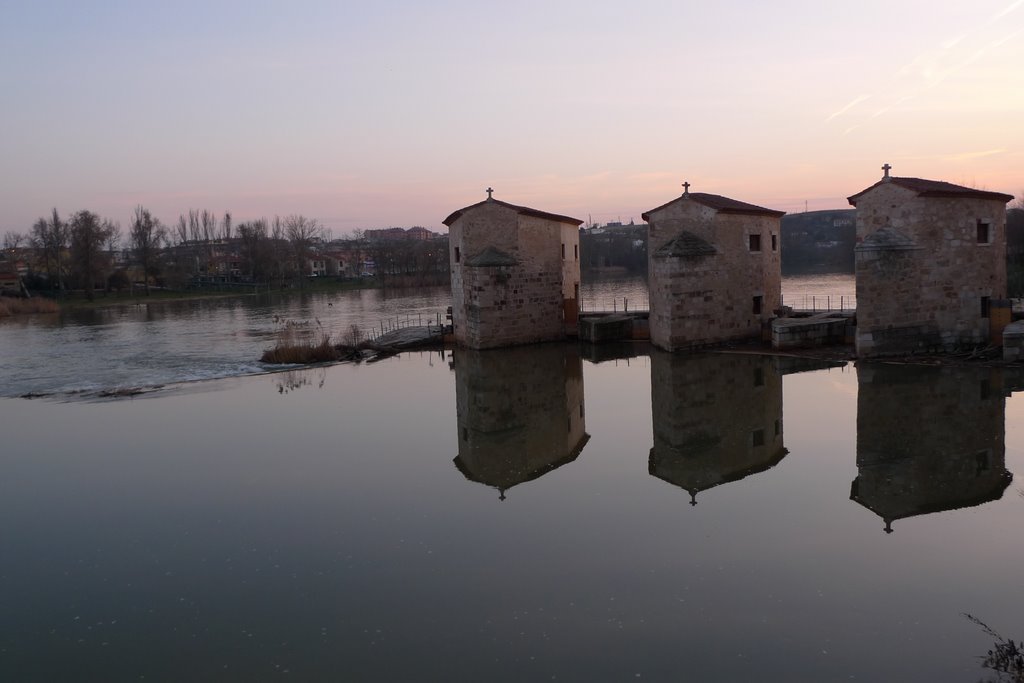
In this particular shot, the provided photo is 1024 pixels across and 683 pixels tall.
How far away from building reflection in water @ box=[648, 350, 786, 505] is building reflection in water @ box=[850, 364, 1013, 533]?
1452 mm

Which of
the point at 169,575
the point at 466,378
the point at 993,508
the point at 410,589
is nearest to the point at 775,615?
the point at 410,589

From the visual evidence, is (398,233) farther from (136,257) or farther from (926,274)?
(926,274)

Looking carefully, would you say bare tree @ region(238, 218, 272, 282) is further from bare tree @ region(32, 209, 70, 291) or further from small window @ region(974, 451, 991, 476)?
small window @ region(974, 451, 991, 476)

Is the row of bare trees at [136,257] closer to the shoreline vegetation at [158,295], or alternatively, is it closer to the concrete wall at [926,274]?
the shoreline vegetation at [158,295]

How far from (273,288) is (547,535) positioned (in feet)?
237

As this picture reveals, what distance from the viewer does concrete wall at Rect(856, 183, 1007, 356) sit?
17.5 metres

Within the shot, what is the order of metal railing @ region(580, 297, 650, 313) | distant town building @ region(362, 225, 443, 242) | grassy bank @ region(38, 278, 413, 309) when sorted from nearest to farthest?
1. metal railing @ region(580, 297, 650, 313)
2. grassy bank @ region(38, 278, 413, 309)
3. distant town building @ region(362, 225, 443, 242)

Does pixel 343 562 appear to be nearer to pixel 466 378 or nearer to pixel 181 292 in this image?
pixel 466 378

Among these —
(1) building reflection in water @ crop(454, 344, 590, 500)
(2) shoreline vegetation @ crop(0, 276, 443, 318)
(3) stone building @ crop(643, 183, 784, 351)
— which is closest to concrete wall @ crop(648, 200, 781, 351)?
(3) stone building @ crop(643, 183, 784, 351)

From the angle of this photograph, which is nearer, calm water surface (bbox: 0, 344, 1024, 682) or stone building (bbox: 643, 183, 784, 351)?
calm water surface (bbox: 0, 344, 1024, 682)

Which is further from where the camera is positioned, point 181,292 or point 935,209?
point 181,292

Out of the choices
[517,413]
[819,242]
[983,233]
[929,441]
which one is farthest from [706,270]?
[819,242]

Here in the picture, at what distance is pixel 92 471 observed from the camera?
11.9m

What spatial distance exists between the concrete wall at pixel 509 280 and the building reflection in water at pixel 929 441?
10.1 metres
